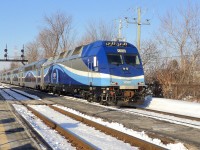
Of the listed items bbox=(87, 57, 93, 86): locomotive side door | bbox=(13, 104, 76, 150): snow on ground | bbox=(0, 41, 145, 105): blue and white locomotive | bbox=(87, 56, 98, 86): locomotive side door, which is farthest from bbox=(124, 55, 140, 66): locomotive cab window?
bbox=(13, 104, 76, 150): snow on ground

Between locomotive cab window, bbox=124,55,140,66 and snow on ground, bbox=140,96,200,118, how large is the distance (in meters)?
2.44

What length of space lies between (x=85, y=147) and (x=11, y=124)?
4.73m

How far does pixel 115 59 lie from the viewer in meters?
19.2

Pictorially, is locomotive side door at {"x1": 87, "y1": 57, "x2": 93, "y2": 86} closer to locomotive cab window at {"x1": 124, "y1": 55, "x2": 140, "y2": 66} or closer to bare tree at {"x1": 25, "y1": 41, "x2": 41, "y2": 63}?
locomotive cab window at {"x1": 124, "y1": 55, "x2": 140, "y2": 66}

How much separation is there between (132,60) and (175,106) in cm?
366

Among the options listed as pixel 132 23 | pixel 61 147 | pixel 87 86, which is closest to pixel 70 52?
pixel 87 86

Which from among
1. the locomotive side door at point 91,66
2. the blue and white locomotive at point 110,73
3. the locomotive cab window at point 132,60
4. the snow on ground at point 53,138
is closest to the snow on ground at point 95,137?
the snow on ground at point 53,138

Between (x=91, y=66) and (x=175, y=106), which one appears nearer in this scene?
(x=175, y=106)

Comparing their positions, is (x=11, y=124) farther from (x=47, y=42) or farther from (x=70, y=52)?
(x=47, y=42)

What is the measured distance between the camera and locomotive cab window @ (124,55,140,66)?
19.5m

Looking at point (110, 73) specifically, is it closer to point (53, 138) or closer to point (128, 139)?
point (53, 138)

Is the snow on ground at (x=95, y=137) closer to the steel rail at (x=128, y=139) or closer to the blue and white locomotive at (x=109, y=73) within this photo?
the steel rail at (x=128, y=139)

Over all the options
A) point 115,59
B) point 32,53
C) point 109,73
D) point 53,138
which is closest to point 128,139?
point 53,138

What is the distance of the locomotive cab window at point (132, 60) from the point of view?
19.5m
